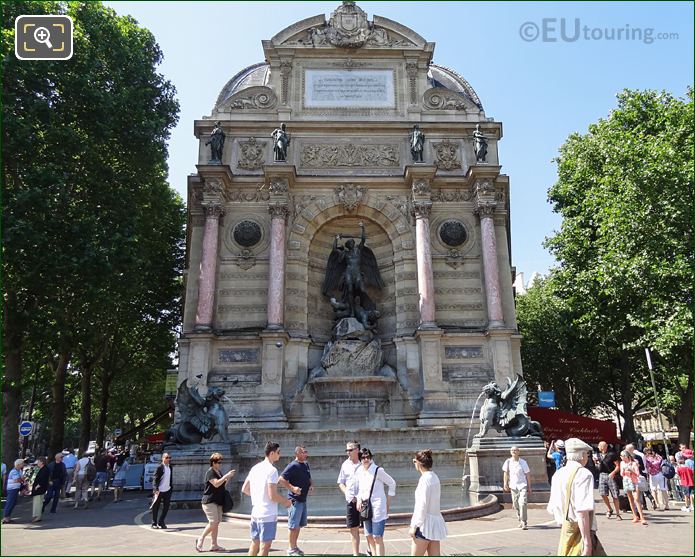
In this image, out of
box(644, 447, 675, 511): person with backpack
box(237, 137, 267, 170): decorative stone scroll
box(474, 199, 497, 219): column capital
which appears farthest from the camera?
box(237, 137, 267, 170): decorative stone scroll

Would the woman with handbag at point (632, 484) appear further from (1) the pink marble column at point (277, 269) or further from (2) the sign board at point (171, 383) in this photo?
(2) the sign board at point (171, 383)

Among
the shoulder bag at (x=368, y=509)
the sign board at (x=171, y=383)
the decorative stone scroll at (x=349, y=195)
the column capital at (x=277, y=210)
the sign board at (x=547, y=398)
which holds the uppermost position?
the decorative stone scroll at (x=349, y=195)

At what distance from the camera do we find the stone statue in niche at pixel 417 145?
22375 mm

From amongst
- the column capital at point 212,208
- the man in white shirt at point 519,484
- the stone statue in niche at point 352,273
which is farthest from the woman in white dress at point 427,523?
the column capital at point 212,208

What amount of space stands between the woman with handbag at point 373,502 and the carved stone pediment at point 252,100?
19.9m

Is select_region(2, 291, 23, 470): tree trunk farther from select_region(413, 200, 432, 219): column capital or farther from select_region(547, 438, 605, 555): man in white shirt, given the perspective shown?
select_region(547, 438, 605, 555): man in white shirt

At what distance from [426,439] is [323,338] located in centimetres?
669

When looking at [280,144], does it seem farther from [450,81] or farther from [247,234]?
[450,81]

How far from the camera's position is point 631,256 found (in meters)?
20.6

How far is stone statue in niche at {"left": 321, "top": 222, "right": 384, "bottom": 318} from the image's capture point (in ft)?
70.5

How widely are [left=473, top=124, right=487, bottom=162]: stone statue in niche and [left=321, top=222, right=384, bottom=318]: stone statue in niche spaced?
5.80 meters

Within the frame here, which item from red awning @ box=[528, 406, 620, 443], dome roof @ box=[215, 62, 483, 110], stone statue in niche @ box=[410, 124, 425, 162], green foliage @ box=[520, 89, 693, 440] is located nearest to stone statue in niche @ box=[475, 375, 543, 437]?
green foliage @ box=[520, 89, 693, 440]

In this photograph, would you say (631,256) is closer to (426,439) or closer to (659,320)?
(659,320)

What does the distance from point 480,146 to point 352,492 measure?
60.1ft
